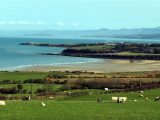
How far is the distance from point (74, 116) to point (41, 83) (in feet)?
136

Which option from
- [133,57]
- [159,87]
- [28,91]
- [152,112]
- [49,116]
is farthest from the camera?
[133,57]

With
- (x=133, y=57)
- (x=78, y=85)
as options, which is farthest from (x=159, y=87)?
(x=133, y=57)

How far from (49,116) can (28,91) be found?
30.2m

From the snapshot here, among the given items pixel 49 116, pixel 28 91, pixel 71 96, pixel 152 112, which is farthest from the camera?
pixel 28 91

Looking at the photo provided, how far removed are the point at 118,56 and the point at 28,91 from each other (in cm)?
11145

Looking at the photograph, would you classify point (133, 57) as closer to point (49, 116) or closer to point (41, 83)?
point (41, 83)

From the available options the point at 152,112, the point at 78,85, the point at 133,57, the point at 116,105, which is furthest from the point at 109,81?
the point at 133,57

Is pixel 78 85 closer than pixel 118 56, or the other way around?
pixel 78 85

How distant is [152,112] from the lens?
2634 cm

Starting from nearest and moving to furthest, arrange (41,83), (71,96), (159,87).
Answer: (71,96), (159,87), (41,83)

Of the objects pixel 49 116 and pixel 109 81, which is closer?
pixel 49 116

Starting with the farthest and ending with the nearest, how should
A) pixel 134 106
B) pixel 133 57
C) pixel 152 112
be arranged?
1. pixel 133 57
2. pixel 134 106
3. pixel 152 112

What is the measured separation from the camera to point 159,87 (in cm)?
4894

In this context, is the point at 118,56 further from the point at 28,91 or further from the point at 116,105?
the point at 116,105
